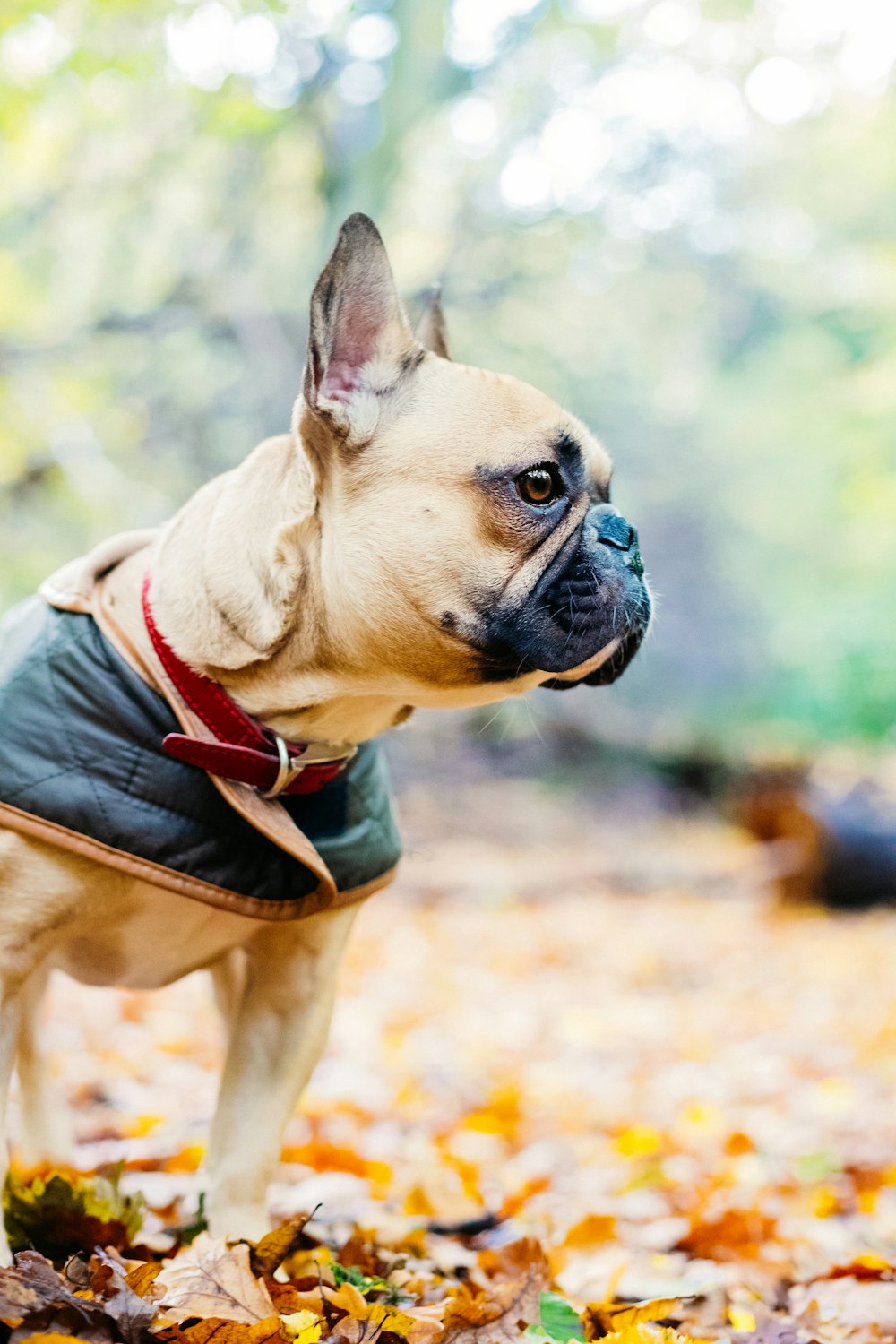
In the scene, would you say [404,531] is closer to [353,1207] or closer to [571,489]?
[571,489]

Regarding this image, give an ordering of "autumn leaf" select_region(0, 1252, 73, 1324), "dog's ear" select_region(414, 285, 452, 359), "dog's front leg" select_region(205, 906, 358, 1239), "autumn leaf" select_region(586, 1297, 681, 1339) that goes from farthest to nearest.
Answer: "dog's ear" select_region(414, 285, 452, 359) → "dog's front leg" select_region(205, 906, 358, 1239) → "autumn leaf" select_region(586, 1297, 681, 1339) → "autumn leaf" select_region(0, 1252, 73, 1324)

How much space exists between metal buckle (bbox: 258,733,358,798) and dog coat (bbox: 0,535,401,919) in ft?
0.13

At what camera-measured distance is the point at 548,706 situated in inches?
467

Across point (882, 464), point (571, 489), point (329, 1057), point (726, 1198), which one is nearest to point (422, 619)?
point (571, 489)

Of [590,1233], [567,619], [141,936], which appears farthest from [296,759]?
[590,1233]

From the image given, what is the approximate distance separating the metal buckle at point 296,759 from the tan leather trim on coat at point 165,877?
0.21 meters

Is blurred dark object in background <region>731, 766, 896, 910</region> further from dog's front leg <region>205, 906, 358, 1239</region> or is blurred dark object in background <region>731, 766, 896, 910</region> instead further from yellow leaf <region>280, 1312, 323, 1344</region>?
yellow leaf <region>280, 1312, 323, 1344</region>

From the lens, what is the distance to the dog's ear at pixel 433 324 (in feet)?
9.00

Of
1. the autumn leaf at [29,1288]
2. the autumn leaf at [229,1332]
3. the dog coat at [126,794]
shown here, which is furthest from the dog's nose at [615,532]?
the autumn leaf at [29,1288]

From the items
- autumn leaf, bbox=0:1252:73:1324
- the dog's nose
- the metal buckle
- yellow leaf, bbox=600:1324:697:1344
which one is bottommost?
yellow leaf, bbox=600:1324:697:1344

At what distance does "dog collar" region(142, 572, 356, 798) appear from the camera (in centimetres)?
213

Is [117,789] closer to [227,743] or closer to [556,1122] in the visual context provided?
[227,743]

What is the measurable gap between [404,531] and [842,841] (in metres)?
6.28

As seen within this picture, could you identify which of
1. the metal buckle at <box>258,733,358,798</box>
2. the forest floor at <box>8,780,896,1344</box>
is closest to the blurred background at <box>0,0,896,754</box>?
the forest floor at <box>8,780,896,1344</box>
